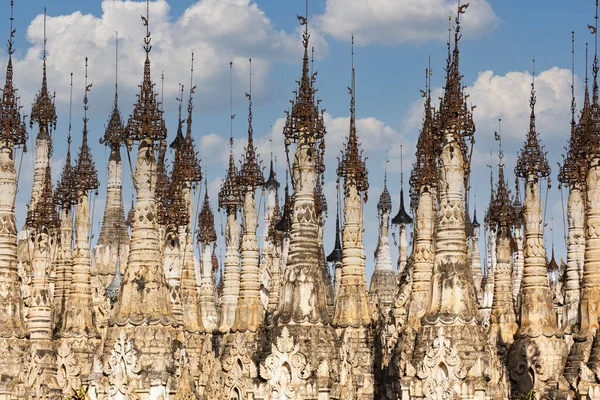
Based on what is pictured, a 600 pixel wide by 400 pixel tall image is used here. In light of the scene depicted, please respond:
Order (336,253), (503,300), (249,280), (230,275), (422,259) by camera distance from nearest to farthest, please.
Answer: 1. (422,259)
2. (249,280)
3. (503,300)
4. (230,275)
5. (336,253)

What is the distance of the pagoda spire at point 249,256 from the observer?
4850cm

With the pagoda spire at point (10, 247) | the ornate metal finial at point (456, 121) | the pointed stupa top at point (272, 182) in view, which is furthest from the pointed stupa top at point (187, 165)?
the pointed stupa top at point (272, 182)

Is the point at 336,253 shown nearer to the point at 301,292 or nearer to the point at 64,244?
the point at 64,244

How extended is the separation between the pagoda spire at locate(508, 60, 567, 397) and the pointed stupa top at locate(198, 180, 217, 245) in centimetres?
2559

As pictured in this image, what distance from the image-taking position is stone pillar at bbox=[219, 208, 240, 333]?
178 ft

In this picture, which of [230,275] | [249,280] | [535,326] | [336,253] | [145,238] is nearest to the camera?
[145,238]

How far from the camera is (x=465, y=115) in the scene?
37.0m

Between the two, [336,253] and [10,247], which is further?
[336,253]

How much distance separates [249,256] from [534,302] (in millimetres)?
11967

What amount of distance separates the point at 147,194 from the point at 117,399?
6953 millimetres

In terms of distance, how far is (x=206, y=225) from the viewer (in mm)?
70562

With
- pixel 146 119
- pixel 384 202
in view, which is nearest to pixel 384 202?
pixel 384 202

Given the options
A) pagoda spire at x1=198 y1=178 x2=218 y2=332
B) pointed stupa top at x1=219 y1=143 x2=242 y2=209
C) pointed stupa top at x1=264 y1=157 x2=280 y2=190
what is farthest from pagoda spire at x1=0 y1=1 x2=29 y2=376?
pointed stupa top at x1=264 y1=157 x2=280 y2=190

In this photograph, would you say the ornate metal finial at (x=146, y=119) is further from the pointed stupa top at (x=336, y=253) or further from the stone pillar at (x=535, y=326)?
the pointed stupa top at (x=336, y=253)
